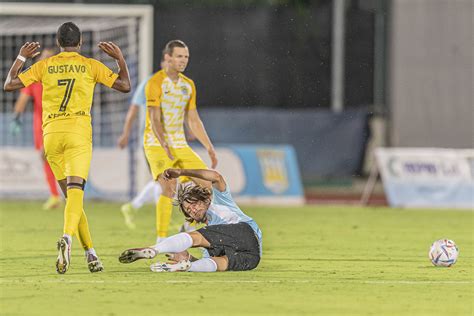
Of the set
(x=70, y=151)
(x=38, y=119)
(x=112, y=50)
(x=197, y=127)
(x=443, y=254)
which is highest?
(x=112, y=50)

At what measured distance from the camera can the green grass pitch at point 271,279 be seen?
8.62 metres

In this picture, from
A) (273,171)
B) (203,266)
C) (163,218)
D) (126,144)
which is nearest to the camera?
(203,266)

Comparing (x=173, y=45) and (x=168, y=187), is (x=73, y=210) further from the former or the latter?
(x=168, y=187)

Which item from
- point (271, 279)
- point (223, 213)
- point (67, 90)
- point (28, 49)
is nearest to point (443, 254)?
point (271, 279)

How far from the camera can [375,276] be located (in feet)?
34.8

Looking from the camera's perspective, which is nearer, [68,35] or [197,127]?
[68,35]

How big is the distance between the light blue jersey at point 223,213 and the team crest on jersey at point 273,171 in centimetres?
1057

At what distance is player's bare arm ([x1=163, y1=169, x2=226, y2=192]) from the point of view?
34.1ft

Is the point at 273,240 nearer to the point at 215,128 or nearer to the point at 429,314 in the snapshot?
the point at 429,314

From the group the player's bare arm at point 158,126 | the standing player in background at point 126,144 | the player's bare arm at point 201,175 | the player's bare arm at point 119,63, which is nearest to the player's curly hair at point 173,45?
the player's bare arm at point 158,126

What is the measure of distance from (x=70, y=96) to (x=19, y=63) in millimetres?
531

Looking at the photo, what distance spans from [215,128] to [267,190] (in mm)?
4453

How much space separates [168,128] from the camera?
13141mm

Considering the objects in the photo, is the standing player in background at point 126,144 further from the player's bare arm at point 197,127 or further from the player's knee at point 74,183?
the player's knee at point 74,183
